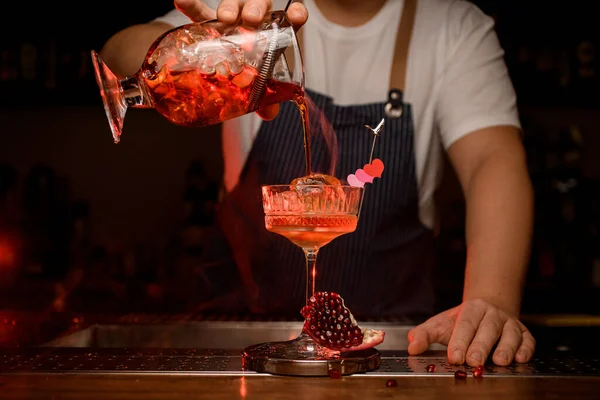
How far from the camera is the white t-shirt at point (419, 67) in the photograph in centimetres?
230

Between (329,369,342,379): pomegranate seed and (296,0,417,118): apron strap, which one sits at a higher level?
(296,0,417,118): apron strap

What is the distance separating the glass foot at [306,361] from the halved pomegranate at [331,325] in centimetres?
2

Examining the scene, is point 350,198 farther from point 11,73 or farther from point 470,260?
point 11,73

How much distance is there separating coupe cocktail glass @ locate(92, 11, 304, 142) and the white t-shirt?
36.8 inches

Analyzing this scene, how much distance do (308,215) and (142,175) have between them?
109 inches

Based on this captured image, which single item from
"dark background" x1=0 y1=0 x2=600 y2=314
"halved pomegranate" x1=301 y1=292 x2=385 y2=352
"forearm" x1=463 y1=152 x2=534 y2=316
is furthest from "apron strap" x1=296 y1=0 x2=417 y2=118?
"dark background" x1=0 y1=0 x2=600 y2=314

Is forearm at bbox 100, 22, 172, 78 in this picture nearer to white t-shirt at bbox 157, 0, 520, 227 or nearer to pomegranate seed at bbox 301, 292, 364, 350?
white t-shirt at bbox 157, 0, 520, 227

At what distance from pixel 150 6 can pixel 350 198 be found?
2.73 meters

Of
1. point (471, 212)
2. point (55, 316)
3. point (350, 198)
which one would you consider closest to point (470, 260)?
point (471, 212)

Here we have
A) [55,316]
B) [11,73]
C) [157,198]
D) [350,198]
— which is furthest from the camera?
[157,198]

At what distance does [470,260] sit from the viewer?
71.9 inches

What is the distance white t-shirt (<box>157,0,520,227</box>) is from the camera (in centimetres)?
230

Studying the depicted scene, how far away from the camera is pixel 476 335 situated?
4.66ft

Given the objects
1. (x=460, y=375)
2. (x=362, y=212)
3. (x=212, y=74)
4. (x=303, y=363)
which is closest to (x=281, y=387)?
(x=303, y=363)
